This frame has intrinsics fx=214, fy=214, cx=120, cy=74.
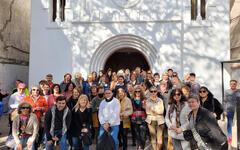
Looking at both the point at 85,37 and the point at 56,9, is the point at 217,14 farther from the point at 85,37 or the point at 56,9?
the point at 56,9

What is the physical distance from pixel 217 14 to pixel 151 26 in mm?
2747

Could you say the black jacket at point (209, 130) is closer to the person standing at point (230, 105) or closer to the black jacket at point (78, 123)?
the black jacket at point (78, 123)

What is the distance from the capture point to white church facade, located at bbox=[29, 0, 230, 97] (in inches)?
346

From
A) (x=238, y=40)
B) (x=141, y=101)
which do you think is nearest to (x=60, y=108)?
(x=141, y=101)

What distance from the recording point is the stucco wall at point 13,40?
34.3ft

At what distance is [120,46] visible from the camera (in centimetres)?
939

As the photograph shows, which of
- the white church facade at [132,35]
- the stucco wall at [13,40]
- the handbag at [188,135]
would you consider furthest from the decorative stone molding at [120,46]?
the handbag at [188,135]

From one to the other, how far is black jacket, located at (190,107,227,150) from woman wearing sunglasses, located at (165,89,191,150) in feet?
1.59

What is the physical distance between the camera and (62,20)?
9633mm

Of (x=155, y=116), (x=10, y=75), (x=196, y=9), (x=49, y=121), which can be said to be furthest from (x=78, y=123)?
(x=10, y=75)

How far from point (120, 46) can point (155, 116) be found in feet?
18.0

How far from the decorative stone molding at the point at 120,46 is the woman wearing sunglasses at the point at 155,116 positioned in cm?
482

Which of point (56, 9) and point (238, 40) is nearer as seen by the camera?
point (56, 9)

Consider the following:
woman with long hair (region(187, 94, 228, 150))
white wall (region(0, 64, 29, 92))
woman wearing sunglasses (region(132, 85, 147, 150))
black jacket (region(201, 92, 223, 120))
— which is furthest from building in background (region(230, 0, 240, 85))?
white wall (region(0, 64, 29, 92))
